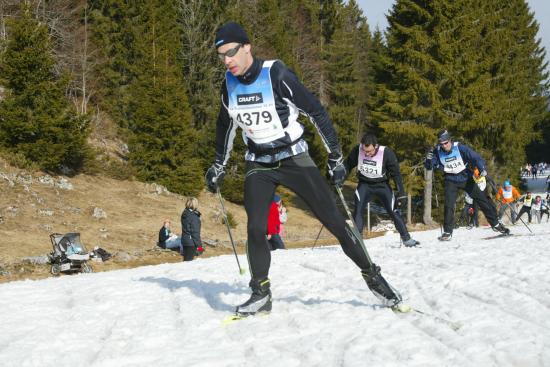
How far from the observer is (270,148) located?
181 inches

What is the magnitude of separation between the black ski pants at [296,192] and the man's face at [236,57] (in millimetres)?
815

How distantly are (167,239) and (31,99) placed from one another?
1065 centimetres

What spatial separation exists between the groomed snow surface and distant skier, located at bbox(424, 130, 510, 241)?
3997 millimetres

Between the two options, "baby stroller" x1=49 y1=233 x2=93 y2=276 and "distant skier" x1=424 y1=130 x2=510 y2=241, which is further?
"baby stroller" x1=49 y1=233 x2=93 y2=276

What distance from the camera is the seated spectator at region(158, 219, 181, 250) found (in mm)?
18906

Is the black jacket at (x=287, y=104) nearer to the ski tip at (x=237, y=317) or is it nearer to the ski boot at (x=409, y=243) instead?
the ski tip at (x=237, y=317)

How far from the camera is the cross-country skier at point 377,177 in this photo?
1031cm

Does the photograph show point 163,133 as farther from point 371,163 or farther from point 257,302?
point 257,302

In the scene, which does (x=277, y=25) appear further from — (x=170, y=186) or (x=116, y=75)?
(x=170, y=186)

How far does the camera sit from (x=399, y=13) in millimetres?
33469

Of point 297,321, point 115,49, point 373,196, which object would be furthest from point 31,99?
point 297,321

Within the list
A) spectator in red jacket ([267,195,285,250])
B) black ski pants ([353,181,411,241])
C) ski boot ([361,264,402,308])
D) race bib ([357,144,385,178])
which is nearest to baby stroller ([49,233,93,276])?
spectator in red jacket ([267,195,285,250])

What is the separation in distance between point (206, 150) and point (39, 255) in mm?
19509

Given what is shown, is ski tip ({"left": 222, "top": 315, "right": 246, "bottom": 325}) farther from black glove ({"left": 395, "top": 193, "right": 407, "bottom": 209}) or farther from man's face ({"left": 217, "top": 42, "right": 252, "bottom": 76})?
black glove ({"left": 395, "top": 193, "right": 407, "bottom": 209})
